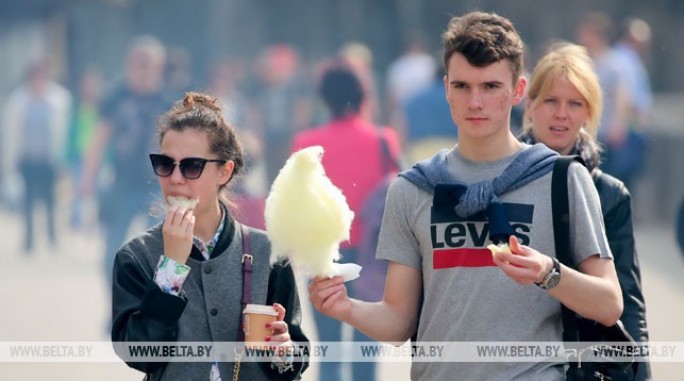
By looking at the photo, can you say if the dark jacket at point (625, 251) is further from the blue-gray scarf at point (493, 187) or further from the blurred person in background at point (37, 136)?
the blurred person in background at point (37, 136)

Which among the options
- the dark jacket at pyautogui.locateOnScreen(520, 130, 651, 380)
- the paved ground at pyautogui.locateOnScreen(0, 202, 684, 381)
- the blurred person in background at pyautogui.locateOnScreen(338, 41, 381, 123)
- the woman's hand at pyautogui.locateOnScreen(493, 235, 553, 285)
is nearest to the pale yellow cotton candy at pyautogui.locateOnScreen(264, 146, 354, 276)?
the woman's hand at pyautogui.locateOnScreen(493, 235, 553, 285)

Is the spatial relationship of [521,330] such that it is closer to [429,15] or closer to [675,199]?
[675,199]

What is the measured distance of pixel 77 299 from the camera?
41.5ft

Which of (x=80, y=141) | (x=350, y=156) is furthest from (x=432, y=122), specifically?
(x=80, y=141)

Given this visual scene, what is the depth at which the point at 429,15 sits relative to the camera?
90.1 feet

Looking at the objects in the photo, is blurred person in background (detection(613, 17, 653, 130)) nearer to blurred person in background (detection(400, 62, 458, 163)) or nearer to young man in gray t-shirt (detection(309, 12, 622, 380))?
blurred person in background (detection(400, 62, 458, 163))

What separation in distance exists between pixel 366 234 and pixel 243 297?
357 cm

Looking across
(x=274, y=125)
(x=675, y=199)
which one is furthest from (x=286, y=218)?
(x=274, y=125)

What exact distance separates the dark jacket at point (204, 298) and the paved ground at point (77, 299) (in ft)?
9.72

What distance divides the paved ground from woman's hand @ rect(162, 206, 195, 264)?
331 centimetres

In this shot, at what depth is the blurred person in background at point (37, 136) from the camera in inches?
647

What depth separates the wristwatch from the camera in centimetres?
371

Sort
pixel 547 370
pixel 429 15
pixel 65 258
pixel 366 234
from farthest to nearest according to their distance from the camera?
pixel 429 15
pixel 65 258
pixel 366 234
pixel 547 370

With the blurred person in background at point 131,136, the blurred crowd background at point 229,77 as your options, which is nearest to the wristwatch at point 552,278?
the blurred crowd background at point 229,77
